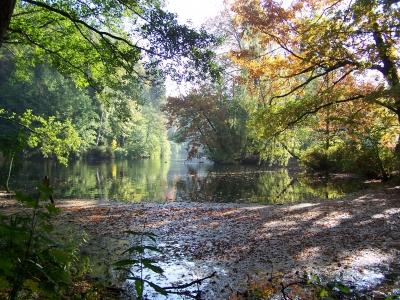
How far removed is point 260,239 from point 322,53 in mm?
7985

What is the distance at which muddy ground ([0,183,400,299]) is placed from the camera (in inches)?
151

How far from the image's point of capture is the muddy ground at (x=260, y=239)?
12.6 feet

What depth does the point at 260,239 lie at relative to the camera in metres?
5.55

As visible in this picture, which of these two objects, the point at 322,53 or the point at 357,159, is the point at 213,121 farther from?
the point at 322,53

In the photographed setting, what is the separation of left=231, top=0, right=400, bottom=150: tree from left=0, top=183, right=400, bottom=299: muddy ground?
16.0 feet

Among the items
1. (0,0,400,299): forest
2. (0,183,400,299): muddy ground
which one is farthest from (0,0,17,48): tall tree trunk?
(0,183,400,299): muddy ground

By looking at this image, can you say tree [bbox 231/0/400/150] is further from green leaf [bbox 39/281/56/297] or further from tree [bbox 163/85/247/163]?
tree [bbox 163/85/247/163]

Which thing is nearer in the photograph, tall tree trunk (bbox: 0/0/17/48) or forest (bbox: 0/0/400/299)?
tall tree trunk (bbox: 0/0/17/48)

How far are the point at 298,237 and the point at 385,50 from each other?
27.1 ft

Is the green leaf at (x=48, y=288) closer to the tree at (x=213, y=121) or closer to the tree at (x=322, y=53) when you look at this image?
the tree at (x=322, y=53)

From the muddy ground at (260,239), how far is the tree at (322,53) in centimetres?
488

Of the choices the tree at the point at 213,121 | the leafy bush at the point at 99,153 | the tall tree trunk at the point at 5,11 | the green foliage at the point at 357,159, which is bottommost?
the green foliage at the point at 357,159

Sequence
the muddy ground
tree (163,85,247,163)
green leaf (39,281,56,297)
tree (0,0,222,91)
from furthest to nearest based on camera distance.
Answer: tree (163,85,247,163), tree (0,0,222,91), the muddy ground, green leaf (39,281,56,297)

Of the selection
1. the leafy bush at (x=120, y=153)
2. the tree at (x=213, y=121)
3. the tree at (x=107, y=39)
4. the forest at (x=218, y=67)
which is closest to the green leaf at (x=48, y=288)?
the forest at (x=218, y=67)
